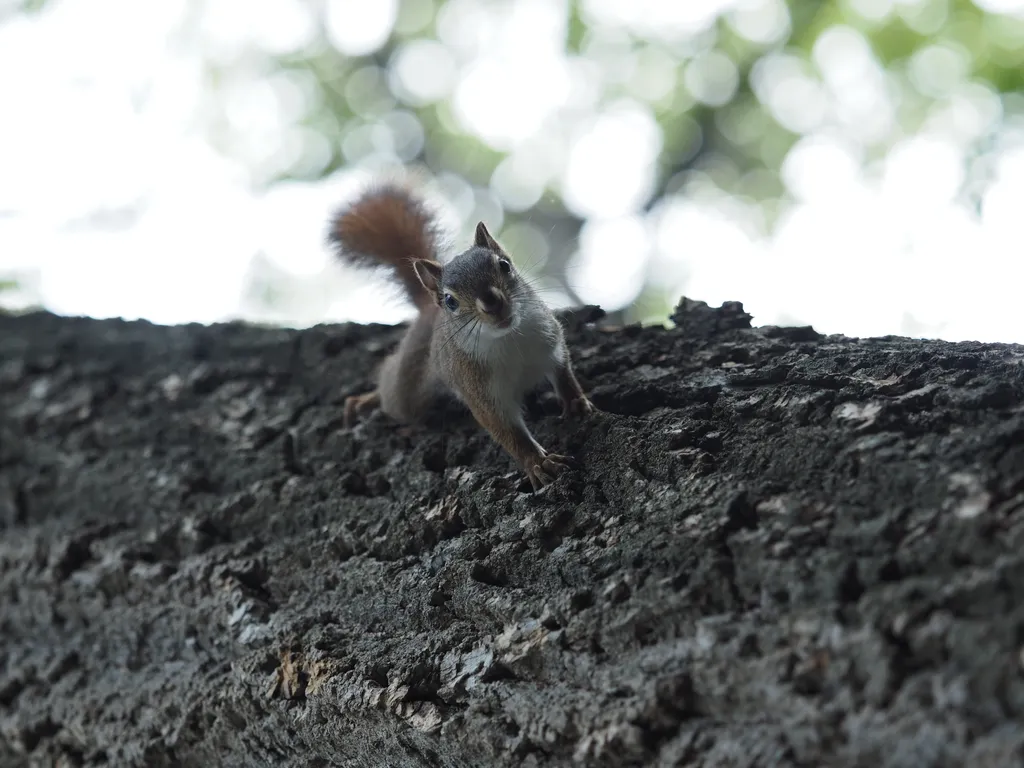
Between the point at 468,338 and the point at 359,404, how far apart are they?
62 centimetres

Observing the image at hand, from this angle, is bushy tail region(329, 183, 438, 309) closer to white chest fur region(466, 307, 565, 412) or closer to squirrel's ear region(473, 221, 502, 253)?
squirrel's ear region(473, 221, 502, 253)

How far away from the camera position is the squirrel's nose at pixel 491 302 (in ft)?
8.46

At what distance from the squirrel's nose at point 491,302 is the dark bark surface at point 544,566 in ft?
1.27

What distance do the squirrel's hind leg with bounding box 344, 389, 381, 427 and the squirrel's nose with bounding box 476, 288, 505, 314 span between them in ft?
2.53

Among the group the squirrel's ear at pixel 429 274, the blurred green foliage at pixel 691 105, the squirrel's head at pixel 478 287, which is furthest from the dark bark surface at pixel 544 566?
the blurred green foliage at pixel 691 105

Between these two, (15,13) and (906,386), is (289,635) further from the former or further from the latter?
(15,13)

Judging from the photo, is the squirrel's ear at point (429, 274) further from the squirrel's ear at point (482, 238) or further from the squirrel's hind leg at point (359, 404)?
the squirrel's hind leg at point (359, 404)

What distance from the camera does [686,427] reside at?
2135 mm

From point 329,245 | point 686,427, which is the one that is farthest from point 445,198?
point 686,427

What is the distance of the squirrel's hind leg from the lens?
3.15 meters

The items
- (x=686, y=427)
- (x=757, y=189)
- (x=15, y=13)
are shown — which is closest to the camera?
(x=686, y=427)

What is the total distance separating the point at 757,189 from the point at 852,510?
8819 mm

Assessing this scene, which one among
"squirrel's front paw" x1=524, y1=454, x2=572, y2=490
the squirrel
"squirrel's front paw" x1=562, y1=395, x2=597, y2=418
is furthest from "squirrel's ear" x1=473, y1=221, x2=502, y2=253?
"squirrel's front paw" x1=524, y1=454, x2=572, y2=490

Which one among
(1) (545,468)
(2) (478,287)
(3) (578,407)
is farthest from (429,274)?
(1) (545,468)
